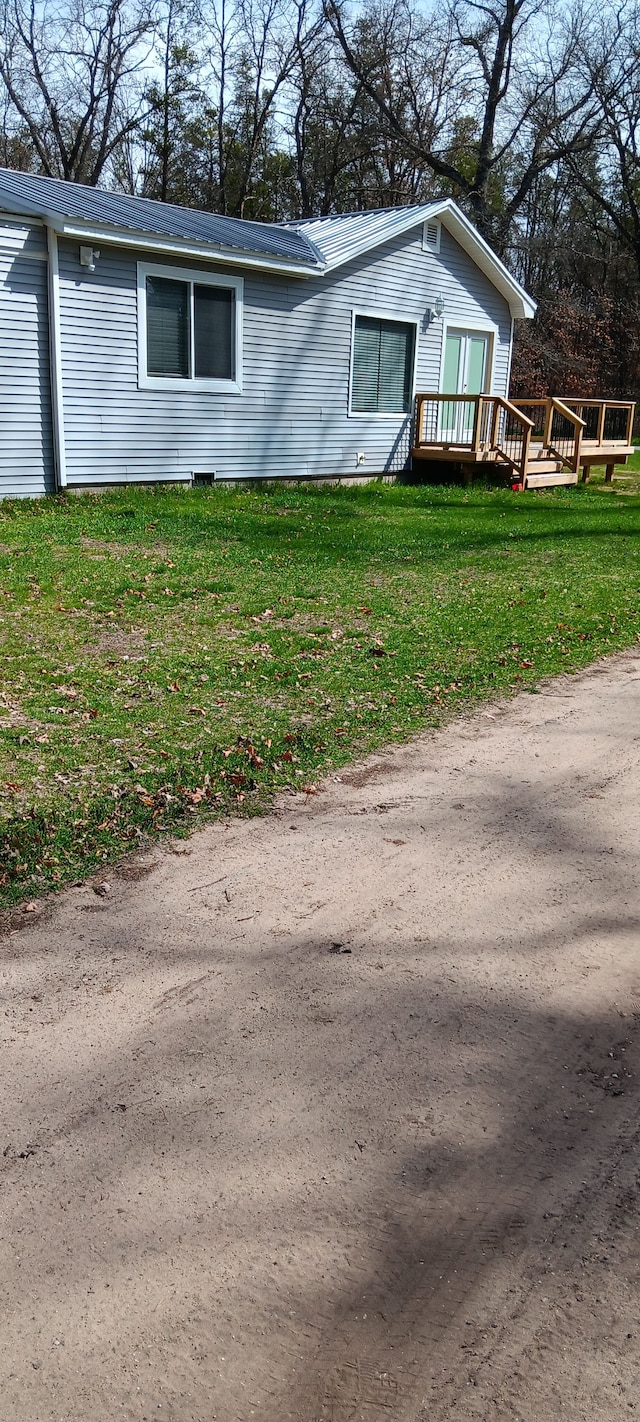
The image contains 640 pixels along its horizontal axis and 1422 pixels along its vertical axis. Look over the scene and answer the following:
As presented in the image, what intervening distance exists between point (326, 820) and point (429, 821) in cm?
45

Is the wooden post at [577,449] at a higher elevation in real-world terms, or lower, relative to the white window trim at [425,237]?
lower

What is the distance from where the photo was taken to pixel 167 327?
536 inches

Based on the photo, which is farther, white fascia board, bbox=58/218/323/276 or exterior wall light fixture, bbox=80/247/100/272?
exterior wall light fixture, bbox=80/247/100/272

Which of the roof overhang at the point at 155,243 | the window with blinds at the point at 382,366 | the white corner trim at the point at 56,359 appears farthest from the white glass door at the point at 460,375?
the white corner trim at the point at 56,359

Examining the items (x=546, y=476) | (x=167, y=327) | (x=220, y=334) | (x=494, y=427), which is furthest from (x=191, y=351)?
(x=546, y=476)

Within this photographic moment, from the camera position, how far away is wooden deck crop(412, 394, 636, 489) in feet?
55.1

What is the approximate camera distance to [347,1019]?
3.07m

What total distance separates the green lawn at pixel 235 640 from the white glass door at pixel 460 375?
19.0 ft

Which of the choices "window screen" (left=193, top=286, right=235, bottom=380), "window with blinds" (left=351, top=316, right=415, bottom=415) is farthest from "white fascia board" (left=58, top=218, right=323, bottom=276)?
"window with blinds" (left=351, top=316, right=415, bottom=415)

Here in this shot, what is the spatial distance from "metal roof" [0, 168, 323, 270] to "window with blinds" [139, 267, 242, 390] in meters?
0.54

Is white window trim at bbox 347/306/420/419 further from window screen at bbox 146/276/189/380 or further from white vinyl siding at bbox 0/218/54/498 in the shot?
white vinyl siding at bbox 0/218/54/498

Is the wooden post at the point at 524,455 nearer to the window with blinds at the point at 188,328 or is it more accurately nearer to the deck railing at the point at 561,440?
the deck railing at the point at 561,440

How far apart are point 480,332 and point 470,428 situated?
1884mm

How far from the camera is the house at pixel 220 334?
40.1ft
